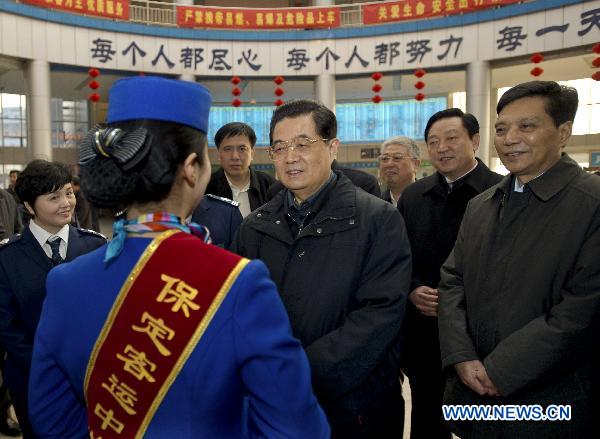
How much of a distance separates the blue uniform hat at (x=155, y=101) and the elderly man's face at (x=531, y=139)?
1289mm

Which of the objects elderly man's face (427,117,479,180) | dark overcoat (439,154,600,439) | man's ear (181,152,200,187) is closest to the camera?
man's ear (181,152,200,187)

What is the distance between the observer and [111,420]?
0.98 metres

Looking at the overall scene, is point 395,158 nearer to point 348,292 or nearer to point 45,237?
point 348,292

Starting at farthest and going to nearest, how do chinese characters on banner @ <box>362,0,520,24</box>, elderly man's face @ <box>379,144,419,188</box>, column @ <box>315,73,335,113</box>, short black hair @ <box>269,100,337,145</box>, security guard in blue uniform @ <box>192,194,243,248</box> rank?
column @ <box>315,73,335,113</box>
chinese characters on banner @ <box>362,0,520,24</box>
elderly man's face @ <box>379,144,419,188</box>
security guard in blue uniform @ <box>192,194,243,248</box>
short black hair @ <box>269,100,337,145</box>

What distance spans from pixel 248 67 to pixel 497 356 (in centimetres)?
1005

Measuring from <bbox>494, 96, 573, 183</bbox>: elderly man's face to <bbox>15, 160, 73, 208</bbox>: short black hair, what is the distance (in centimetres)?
194

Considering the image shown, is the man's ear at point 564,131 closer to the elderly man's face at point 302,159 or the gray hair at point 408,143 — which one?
the elderly man's face at point 302,159

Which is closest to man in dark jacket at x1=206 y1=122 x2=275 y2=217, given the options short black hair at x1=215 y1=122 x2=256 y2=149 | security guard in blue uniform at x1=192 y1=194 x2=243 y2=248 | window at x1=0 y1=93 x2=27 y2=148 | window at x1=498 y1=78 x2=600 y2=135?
short black hair at x1=215 y1=122 x2=256 y2=149

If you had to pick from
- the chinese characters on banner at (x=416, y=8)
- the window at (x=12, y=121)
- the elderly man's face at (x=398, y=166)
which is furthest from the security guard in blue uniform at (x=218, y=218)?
the window at (x=12, y=121)

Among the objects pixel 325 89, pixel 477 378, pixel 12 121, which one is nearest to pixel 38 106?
pixel 325 89

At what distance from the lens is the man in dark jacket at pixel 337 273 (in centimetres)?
160

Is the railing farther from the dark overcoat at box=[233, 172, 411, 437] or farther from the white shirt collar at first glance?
the dark overcoat at box=[233, 172, 411, 437]

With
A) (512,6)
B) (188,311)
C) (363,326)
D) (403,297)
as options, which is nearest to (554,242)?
(403,297)

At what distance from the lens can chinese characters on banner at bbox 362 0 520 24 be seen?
9.58m
